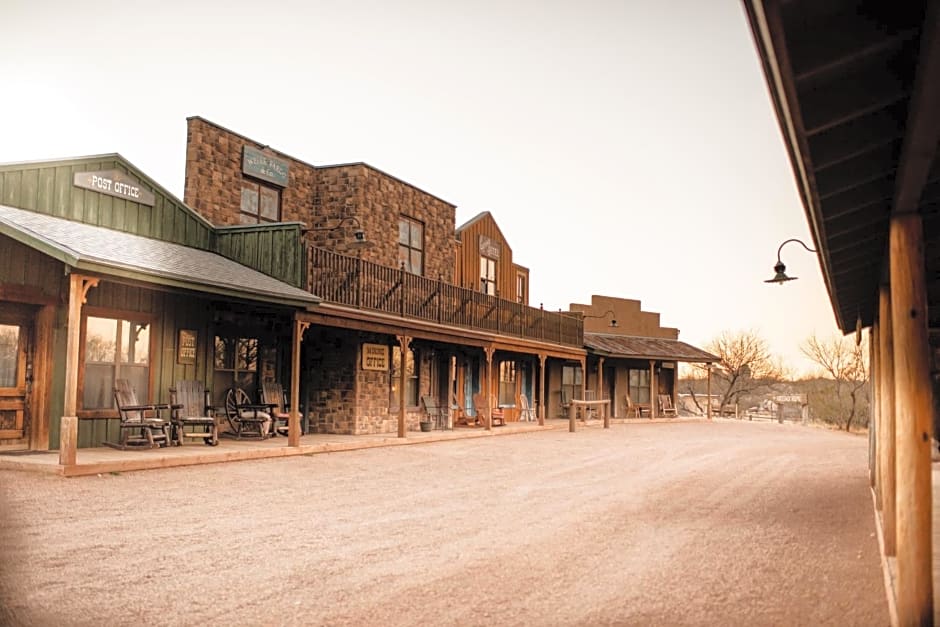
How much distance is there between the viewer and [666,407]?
33156 mm

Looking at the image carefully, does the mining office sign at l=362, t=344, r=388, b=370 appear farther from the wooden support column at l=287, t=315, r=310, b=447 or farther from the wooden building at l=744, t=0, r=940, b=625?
the wooden building at l=744, t=0, r=940, b=625

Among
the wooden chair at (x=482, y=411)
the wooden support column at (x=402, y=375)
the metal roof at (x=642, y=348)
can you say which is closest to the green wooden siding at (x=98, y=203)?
the wooden support column at (x=402, y=375)

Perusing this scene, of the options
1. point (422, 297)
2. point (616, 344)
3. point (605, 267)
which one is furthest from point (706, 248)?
point (422, 297)

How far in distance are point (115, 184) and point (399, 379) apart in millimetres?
8277

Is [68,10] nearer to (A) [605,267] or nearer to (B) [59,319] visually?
(B) [59,319]

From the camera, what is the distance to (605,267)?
134ft

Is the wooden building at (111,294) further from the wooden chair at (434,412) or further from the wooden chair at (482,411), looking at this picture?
the wooden chair at (482,411)

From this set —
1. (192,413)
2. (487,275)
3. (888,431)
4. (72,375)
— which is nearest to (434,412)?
(487,275)

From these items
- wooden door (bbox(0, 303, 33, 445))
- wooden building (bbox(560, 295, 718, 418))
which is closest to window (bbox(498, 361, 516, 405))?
wooden building (bbox(560, 295, 718, 418))

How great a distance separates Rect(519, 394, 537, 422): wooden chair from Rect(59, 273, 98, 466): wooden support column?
16.8 metres

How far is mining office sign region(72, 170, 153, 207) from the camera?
12.1 meters

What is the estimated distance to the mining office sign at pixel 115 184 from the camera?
39.9ft

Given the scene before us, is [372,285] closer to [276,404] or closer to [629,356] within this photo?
[276,404]

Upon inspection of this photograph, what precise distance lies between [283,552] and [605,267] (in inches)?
1421
